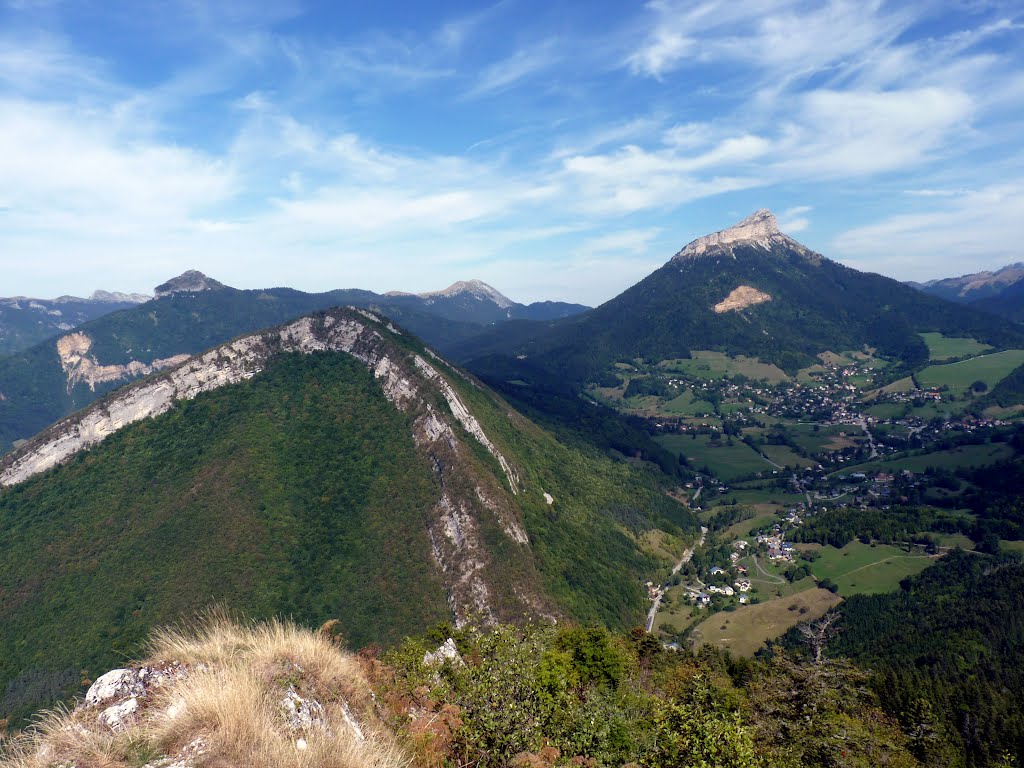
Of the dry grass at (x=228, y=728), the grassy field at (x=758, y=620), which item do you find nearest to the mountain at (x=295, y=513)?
the grassy field at (x=758, y=620)

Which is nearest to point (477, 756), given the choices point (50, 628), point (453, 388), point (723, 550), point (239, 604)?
point (239, 604)

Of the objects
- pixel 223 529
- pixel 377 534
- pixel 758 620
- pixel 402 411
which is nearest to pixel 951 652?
pixel 758 620

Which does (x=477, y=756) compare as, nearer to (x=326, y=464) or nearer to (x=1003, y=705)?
(x=1003, y=705)

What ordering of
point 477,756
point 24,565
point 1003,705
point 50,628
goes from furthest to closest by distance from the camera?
1. point 24,565
2. point 50,628
3. point 1003,705
4. point 477,756

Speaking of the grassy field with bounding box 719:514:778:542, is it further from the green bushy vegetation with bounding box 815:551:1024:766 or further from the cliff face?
the cliff face

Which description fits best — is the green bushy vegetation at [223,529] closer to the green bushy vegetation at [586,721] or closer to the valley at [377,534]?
the valley at [377,534]

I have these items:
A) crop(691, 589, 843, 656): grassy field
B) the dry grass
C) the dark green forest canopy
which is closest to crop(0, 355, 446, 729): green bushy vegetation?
crop(691, 589, 843, 656): grassy field
